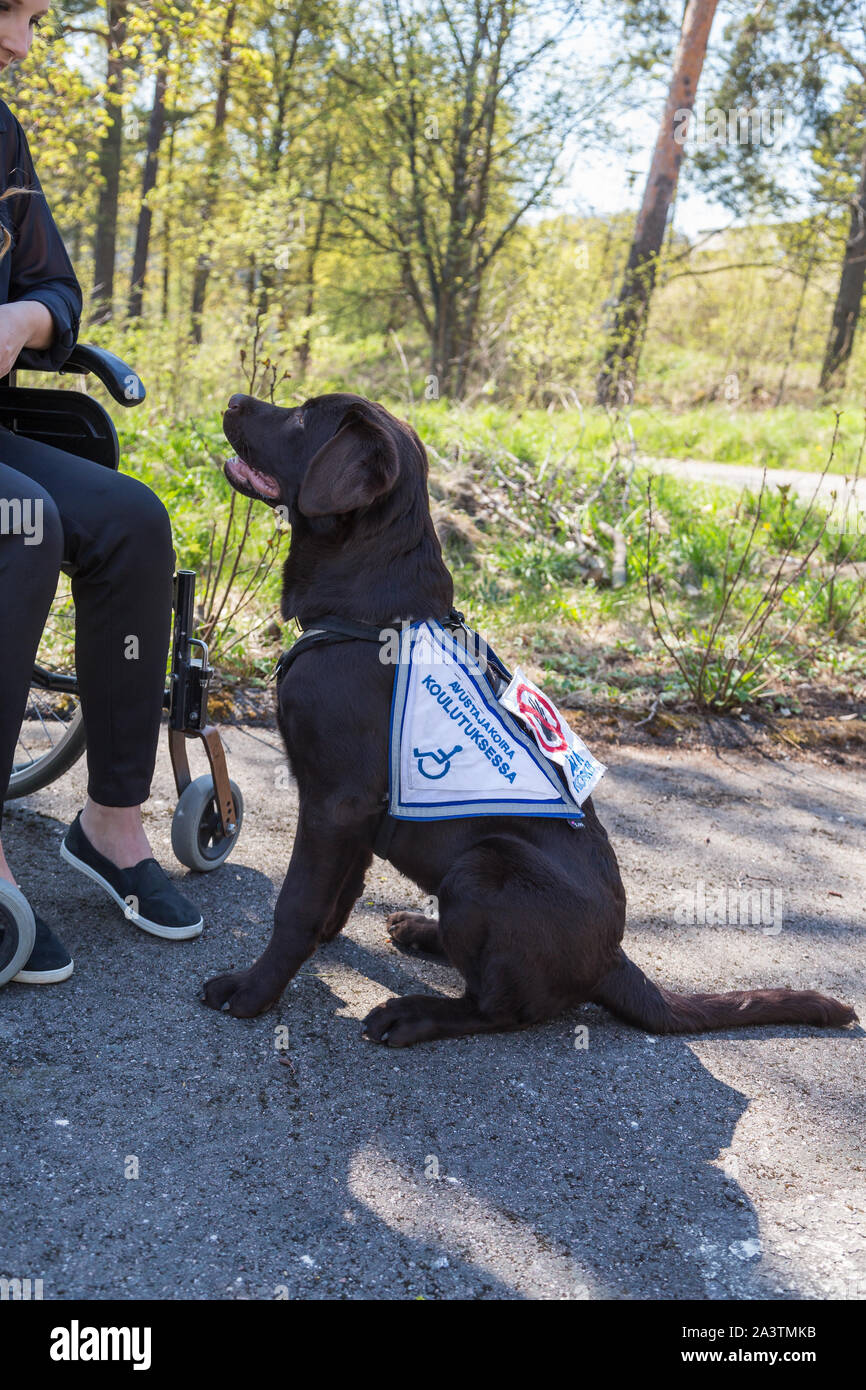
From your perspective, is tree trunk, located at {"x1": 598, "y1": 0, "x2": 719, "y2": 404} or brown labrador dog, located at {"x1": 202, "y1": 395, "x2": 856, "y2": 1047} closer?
brown labrador dog, located at {"x1": 202, "y1": 395, "x2": 856, "y2": 1047}

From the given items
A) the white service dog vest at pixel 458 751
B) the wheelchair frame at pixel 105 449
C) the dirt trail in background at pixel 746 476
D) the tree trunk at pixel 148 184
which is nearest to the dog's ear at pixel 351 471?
the white service dog vest at pixel 458 751

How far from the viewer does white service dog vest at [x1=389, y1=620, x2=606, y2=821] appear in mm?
2193

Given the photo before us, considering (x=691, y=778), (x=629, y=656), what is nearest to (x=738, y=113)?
(x=629, y=656)

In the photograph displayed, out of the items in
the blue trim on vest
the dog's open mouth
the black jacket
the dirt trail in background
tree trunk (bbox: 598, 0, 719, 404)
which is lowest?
the blue trim on vest

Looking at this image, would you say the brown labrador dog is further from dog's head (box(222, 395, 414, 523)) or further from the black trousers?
the black trousers

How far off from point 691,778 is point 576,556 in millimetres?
2368

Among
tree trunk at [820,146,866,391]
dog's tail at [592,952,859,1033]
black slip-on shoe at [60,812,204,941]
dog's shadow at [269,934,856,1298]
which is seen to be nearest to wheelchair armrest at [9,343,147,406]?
black slip-on shoe at [60,812,204,941]

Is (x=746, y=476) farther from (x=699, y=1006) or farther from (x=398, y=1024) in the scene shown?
(x=398, y=1024)

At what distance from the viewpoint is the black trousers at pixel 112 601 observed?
7.75ft

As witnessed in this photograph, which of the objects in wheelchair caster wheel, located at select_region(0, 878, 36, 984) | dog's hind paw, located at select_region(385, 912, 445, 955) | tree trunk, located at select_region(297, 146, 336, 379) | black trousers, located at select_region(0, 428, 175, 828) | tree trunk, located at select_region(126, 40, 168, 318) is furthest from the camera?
tree trunk, located at select_region(126, 40, 168, 318)

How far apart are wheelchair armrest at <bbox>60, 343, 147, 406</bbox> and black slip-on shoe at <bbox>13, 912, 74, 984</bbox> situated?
1.22 m

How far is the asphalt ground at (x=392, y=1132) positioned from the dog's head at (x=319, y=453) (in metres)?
1.13

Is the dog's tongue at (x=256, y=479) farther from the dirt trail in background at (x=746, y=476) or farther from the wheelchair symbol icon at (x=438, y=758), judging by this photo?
the dirt trail in background at (x=746, y=476)
